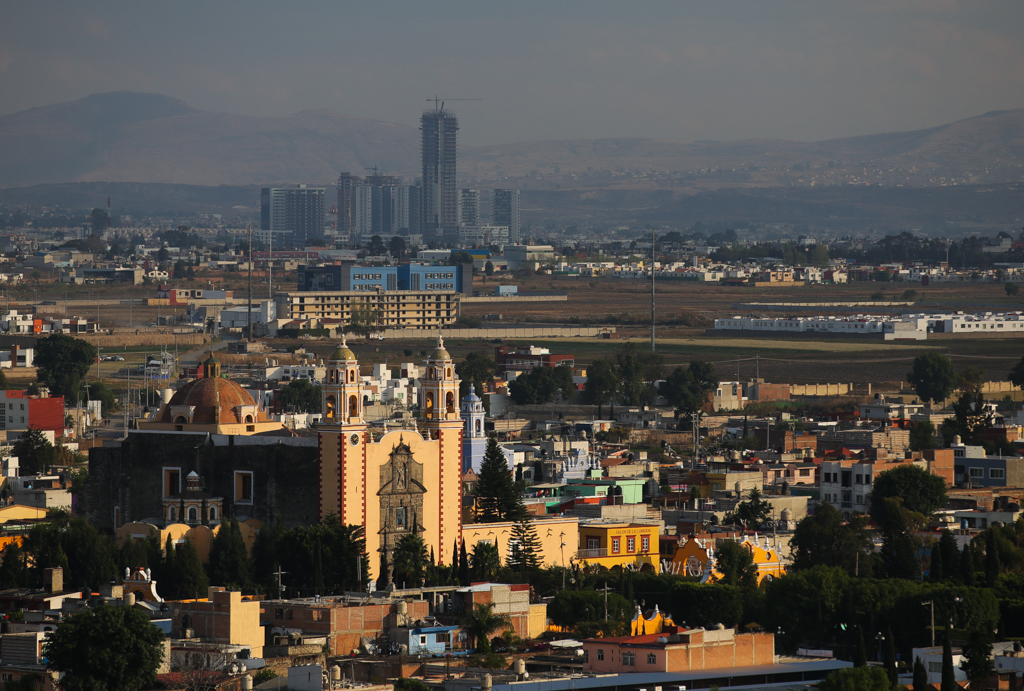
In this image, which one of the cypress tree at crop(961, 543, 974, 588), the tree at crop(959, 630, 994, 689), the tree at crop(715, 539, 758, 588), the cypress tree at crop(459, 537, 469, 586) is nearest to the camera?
the tree at crop(959, 630, 994, 689)

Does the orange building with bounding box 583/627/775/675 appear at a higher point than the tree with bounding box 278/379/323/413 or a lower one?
lower

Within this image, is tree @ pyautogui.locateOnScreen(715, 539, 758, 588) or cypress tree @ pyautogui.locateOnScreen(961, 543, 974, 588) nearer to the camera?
cypress tree @ pyautogui.locateOnScreen(961, 543, 974, 588)

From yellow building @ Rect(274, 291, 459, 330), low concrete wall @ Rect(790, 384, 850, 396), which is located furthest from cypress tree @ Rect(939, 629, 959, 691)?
yellow building @ Rect(274, 291, 459, 330)

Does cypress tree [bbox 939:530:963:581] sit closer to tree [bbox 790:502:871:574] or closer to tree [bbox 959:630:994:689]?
tree [bbox 790:502:871:574]

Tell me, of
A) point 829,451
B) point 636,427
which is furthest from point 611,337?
point 829,451

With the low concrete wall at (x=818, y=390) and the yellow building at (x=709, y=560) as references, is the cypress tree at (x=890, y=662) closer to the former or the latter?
the yellow building at (x=709, y=560)

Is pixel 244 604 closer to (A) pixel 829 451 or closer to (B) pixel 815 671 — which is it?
(B) pixel 815 671

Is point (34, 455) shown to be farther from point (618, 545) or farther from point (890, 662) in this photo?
point (890, 662)
